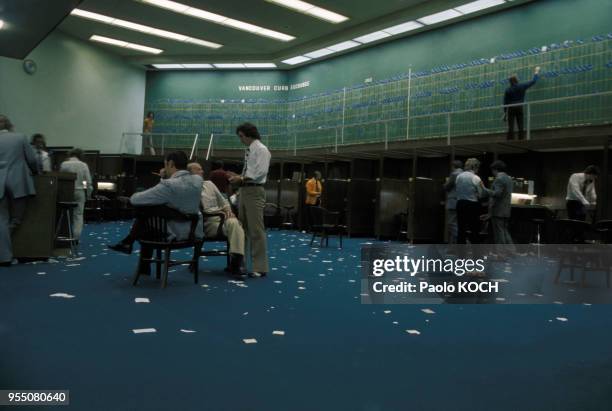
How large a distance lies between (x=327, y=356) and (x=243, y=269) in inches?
126

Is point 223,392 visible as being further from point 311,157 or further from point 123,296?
point 311,157

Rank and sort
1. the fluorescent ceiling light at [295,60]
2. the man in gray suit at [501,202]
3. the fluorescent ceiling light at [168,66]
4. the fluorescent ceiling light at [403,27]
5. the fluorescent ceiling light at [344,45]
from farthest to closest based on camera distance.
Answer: the fluorescent ceiling light at [168,66] < the fluorescent ceiling light at [295,60] < the fluorescent ceiling light at [344,45] < the fluorescent ceiling light at [403,27] < the man in gray suit at [501,202]

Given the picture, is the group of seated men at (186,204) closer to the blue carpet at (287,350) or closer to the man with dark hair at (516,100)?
the blue carpet at (287,350)

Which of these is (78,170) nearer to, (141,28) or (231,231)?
(231,231)

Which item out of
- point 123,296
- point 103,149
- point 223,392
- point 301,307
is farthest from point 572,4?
point 103,149

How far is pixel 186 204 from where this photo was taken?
4965mm

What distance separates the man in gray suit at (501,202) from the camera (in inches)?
299

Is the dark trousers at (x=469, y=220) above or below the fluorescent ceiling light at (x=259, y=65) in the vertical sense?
below

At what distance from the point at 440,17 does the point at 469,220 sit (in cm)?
956

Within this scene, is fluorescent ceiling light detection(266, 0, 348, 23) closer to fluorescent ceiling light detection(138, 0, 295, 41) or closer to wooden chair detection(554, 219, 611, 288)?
fluorescent ceiling light detection(138, 0, 295, 41)

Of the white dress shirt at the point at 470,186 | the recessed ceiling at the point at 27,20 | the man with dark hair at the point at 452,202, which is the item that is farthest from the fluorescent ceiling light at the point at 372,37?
the white dress shirt at the point at 470,186

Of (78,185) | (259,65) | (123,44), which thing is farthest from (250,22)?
(78,185)

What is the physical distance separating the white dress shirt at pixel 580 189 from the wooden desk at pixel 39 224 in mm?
7551

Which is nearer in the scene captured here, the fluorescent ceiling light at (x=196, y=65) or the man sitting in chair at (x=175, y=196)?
the man sitting in chair at (x=175, y=196)
